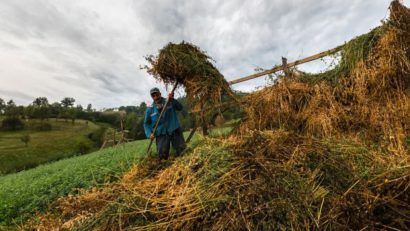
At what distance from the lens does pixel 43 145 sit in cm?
6788

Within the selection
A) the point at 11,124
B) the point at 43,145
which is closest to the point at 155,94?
the point at 43,145

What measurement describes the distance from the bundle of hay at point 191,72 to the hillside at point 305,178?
1.94 m

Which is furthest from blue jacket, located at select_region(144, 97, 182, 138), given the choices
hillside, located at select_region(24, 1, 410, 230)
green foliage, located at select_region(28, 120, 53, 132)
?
green foliage, located at select_region(28, 120, 53, 132)

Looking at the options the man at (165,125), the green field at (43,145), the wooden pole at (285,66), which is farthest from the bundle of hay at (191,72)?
the green field at (43,145)

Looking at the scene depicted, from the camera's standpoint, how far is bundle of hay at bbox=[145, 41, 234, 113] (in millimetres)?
5281

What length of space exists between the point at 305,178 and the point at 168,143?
11.6ft

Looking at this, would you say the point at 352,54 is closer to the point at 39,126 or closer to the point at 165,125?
the point at 165,125

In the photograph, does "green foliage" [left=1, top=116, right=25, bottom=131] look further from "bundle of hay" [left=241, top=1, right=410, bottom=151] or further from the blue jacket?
"bundle of hay" [left=241, top=1, right=410, bottom=151]

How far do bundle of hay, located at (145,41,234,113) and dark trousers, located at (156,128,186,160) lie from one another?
0.88 m

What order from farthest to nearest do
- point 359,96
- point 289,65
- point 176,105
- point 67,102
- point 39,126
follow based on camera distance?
1. point 67,102
2. point 39,126
3. point 289,65
4. point 176,105
5. point 359,96

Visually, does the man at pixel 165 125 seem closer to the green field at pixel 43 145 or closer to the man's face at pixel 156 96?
the man's face at pixel 156 96

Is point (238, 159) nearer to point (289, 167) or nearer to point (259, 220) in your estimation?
point (289, 167)

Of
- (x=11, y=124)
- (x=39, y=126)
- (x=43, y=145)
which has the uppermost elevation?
(x=11, y=124)

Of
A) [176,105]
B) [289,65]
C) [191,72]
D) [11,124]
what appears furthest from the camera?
[11,124]
